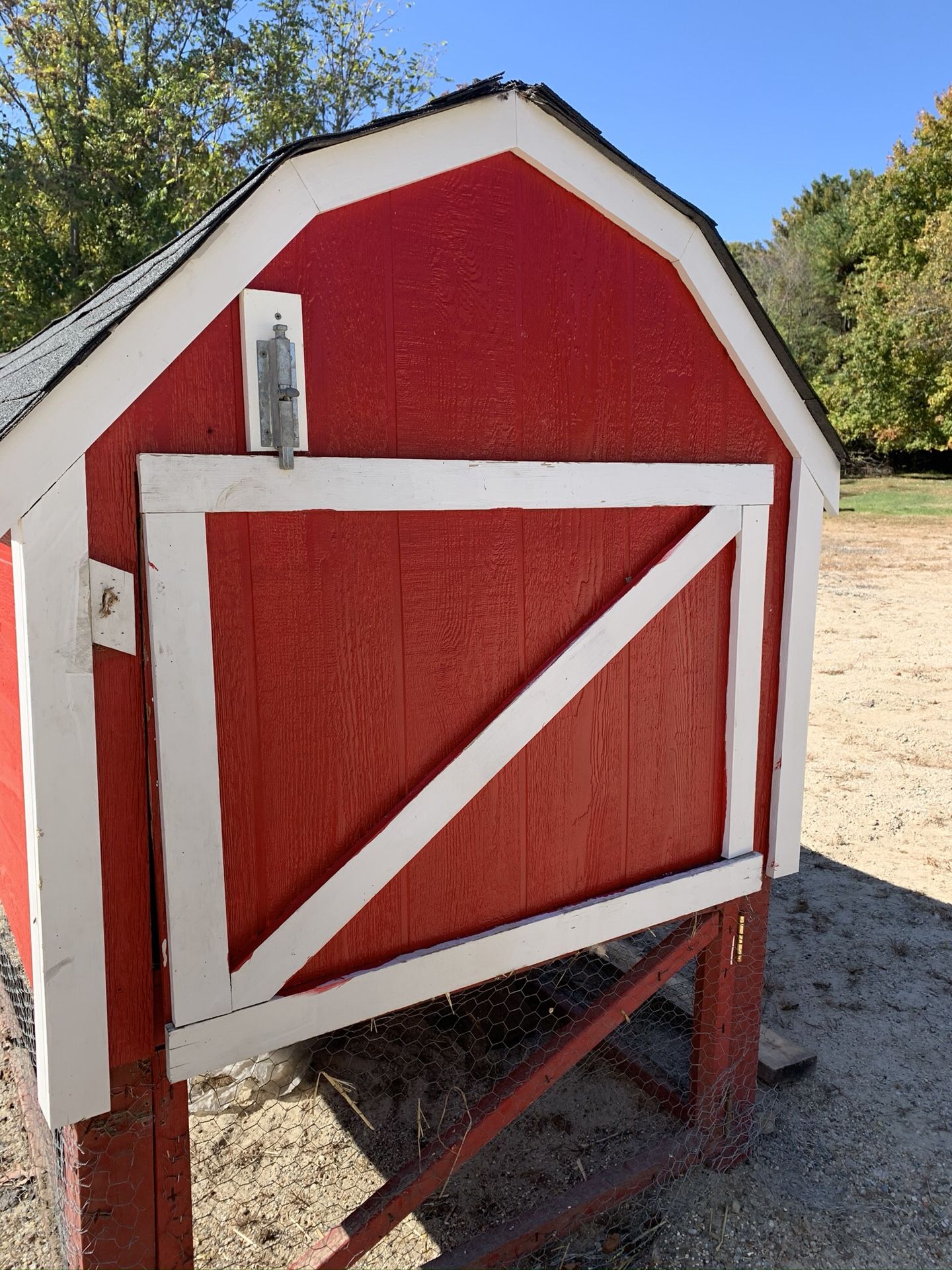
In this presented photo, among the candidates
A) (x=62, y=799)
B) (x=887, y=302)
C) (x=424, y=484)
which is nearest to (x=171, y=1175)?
(x=62, y=799)

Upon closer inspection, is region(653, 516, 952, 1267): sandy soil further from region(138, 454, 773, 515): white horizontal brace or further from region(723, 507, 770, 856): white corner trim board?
region(138, 454, 773, 515): white horizontal brace

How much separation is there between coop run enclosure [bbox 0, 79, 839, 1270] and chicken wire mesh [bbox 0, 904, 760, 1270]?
0.03 meters

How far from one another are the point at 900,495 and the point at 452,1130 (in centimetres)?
2445

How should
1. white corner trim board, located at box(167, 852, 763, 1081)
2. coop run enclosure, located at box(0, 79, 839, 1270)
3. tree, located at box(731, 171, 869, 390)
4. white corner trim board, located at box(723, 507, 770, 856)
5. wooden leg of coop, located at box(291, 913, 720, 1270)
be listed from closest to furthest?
1. coop run enclosure, located at box(0, 79, 839, 1270)
2. white corner trim board, located at box(167, 852, 763, 1081)
3. wooden leg of coop, located at box(291, 913, 720, 1270)
4. white corner trim board, located at box(723, 507, 770, 856)
5. tree, located at box(731, 171, 869, 390)

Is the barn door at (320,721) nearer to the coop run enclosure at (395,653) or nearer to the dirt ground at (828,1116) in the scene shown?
→ the coop run enclosure at (395,653)

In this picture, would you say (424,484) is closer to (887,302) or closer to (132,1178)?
(132,1178)

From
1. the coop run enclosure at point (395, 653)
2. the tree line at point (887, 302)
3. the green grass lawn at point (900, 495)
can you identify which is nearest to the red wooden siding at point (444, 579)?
the coop run enclosure at point (395, 653)

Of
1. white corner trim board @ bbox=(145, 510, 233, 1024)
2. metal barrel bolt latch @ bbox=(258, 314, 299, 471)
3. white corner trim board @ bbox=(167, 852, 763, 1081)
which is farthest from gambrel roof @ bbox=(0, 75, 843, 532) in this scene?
white corner trim board @ bbox=(167, 852, 763, 1081)

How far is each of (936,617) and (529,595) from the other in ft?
35.2

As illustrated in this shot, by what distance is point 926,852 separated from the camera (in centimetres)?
571

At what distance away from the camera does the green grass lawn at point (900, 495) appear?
2091 cm

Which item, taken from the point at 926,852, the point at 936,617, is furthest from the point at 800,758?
the point at 936,617

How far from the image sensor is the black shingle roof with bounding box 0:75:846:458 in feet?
5.43

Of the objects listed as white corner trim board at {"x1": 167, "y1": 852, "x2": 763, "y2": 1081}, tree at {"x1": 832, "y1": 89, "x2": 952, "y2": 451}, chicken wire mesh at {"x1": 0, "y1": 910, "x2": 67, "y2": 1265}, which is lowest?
chicken wire mesh at {"x1": 0, "y1": 910, "x2": 67, "y2": 1265}
